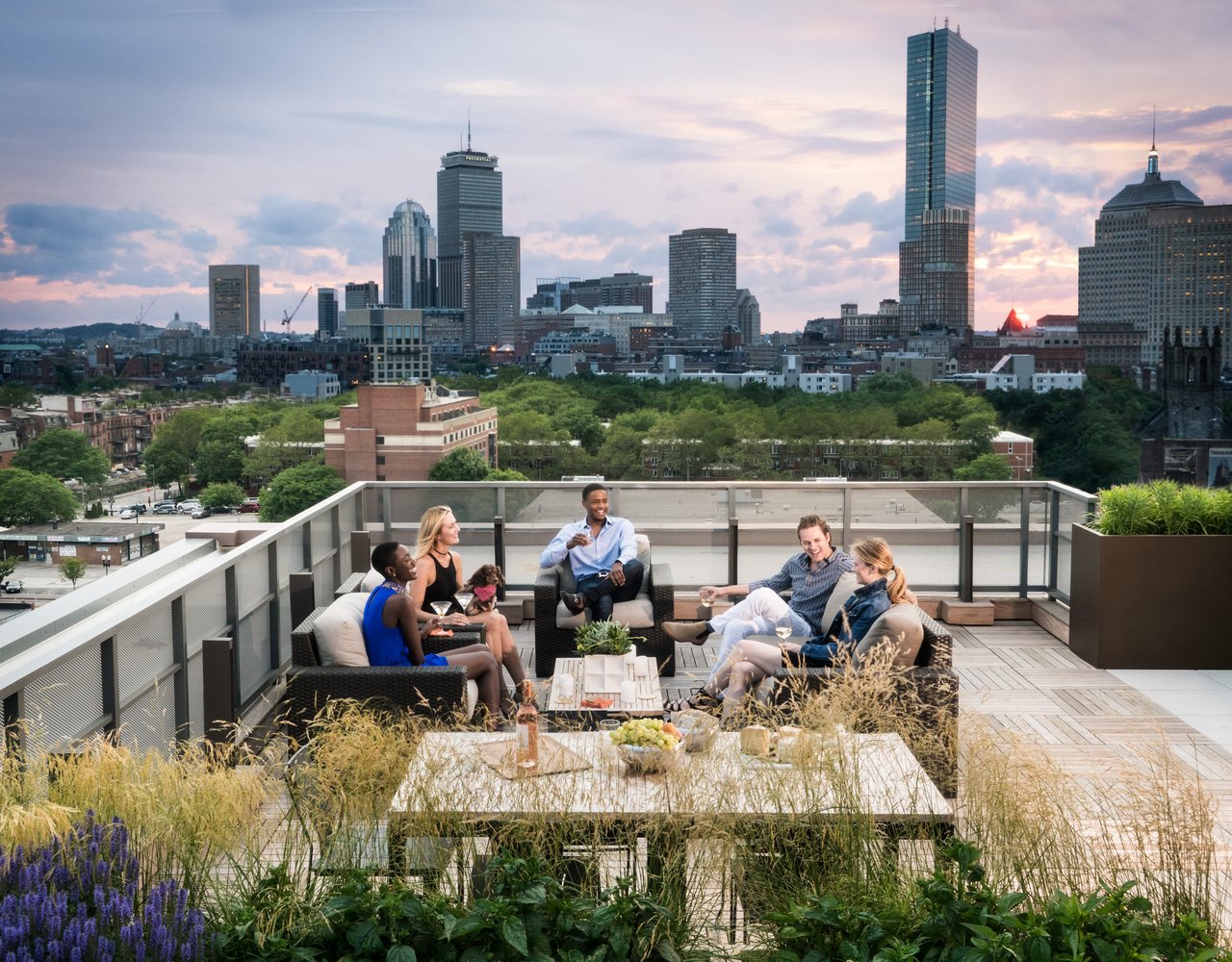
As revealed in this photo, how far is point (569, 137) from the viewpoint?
73.5 metres

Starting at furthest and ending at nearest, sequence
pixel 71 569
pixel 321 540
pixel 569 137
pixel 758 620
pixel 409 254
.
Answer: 1. pixel 409 254
2. pixel 569 137
3. pixel 71 569
4. pixel 321 540
5. pixel 758 620

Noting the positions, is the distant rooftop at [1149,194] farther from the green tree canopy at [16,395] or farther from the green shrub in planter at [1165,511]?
the green shrub in planter at [1165,511]

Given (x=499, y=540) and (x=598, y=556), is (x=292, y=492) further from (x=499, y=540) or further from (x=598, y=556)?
(x=598, y=556)

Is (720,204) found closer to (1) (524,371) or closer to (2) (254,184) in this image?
(1) (524,371)

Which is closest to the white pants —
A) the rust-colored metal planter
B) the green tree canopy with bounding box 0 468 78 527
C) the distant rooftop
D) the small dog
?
the small dog

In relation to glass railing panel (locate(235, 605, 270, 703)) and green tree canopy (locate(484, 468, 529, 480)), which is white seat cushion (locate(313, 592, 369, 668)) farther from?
green tree canopy (locate(484, 468, 529, 480))

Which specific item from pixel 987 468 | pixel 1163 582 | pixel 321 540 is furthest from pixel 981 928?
pixel 987 468

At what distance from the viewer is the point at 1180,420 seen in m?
40.0

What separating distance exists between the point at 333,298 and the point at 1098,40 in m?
39.7

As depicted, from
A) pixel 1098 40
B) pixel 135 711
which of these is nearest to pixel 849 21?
pixel 1098 40

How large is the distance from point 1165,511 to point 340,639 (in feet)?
13.9

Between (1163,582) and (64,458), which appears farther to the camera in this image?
(64,458)

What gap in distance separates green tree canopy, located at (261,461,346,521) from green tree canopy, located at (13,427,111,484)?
30290 mm

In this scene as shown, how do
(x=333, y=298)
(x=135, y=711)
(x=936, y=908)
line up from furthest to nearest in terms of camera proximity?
(x=333, y=298) < (x=135, y=711) < (x=936, y=908)
